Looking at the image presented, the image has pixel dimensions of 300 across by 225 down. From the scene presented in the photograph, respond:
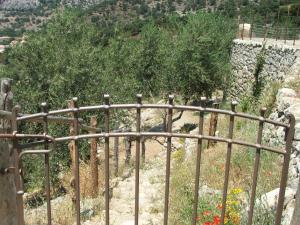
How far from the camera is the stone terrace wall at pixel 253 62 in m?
14.9

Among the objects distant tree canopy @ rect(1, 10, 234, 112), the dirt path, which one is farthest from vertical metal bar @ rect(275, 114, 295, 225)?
distant tree canopy @ rect(1, 10, 234, 112)

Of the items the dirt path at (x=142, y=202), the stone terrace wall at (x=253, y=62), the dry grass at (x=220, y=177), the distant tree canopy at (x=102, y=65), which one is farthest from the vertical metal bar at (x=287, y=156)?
the stone terrace wall at (x=253, y=62)

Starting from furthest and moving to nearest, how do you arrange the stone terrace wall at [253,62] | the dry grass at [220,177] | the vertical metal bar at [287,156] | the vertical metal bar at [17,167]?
the stone terrace wall at [253,62] < the dry grass at [220,177] < the vertical metal bar at [287,156] < the vertical metal bar at [17,167]

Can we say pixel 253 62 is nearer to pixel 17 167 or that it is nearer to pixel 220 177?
pixel 220 177

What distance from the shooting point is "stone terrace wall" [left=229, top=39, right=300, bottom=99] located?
14.9 m

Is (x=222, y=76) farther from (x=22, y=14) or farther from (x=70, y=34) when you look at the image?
(x=22, y=14)

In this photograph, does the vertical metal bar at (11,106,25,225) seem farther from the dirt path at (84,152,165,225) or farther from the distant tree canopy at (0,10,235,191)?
the distant tree canopy at (0,10,235,191)

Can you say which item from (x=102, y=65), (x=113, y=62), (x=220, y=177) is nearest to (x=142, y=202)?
(x=220, y=177)

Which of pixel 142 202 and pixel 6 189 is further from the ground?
pixel 6 189

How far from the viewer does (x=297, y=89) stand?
8.35 m

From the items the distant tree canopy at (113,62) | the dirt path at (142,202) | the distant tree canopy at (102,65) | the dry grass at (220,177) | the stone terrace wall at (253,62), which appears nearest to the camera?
the dry grass at (220,177)

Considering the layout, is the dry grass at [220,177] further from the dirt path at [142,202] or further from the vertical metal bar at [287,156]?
the vertical metal bar at [287,156]

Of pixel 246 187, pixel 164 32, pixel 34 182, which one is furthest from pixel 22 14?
pixel 246 187

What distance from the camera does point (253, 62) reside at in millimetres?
17594
